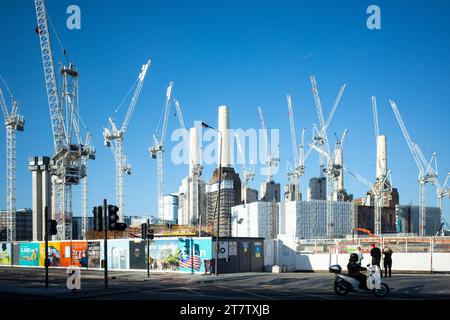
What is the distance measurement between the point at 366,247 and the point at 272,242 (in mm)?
7331

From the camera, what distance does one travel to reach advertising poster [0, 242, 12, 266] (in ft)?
199

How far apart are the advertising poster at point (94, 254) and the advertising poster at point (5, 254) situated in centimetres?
1722

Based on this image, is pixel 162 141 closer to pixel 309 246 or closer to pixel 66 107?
pixel 66 107

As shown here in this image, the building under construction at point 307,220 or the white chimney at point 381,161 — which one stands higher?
the white chimney at point 381,161

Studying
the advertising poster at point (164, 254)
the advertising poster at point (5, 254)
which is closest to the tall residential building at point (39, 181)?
the advertising poster at point (5, 254)

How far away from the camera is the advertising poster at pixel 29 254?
55.9 metres

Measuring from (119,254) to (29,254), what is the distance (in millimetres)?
17337

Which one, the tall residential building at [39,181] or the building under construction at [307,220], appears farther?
the building under construction at [307,220]

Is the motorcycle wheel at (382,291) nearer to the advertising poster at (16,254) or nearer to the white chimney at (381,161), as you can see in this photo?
the advertising poster at (16,254)

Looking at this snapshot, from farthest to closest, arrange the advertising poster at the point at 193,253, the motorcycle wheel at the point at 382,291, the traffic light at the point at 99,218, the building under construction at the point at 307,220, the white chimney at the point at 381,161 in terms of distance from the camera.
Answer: the white chimney at the point at 381,161 < the building under construction at the point at 307,220 < the advertising poster at the point at 193,253 < the traffic light at the point at 99,218 < the motorcycle wheel at the point at 382,291

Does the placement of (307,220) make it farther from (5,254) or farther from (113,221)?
(113,221)
